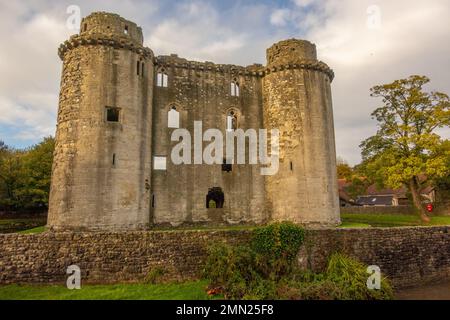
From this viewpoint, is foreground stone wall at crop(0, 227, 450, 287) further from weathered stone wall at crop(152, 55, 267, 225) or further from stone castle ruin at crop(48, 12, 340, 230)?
weathered stone wall at crop(152, 55, 267, 225)

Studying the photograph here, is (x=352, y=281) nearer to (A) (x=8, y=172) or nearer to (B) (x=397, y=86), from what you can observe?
(B) (x=397, y=86)

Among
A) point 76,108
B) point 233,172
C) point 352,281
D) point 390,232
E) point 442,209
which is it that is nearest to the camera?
point 352,281

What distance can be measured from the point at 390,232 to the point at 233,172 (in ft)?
34.5

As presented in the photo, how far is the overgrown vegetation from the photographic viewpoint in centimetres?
1041

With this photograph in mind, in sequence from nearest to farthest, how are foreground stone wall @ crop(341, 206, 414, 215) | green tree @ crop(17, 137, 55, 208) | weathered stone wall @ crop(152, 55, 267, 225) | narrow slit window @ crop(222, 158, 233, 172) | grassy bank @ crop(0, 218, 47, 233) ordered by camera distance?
weathered stone wall @ crop(152, 55, 267, 225) → narrow slit window @ crop(222, 158, 233, 172) → grassy bank @ crop(0, 218, 47, 233) → green tree @ crop(17, 137, 55, 208) → foreground stone wall @ crop(341, 206, 414, 215)

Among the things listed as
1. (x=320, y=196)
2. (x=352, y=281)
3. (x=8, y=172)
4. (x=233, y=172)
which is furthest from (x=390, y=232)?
(x=8, y=172)

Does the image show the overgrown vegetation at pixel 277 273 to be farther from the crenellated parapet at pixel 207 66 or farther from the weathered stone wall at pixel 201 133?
the crenellated parapet at pixel 207 66

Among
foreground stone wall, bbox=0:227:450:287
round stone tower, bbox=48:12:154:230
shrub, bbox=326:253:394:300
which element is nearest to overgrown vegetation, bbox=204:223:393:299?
shrub, bbox=326:253:394:300

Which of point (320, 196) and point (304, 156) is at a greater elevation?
point (304, 156)

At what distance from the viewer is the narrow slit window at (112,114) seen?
18.2m

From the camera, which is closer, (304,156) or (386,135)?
(304,156)

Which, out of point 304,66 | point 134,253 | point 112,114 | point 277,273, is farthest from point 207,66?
point 277,273

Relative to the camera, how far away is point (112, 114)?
18766 millimetres
